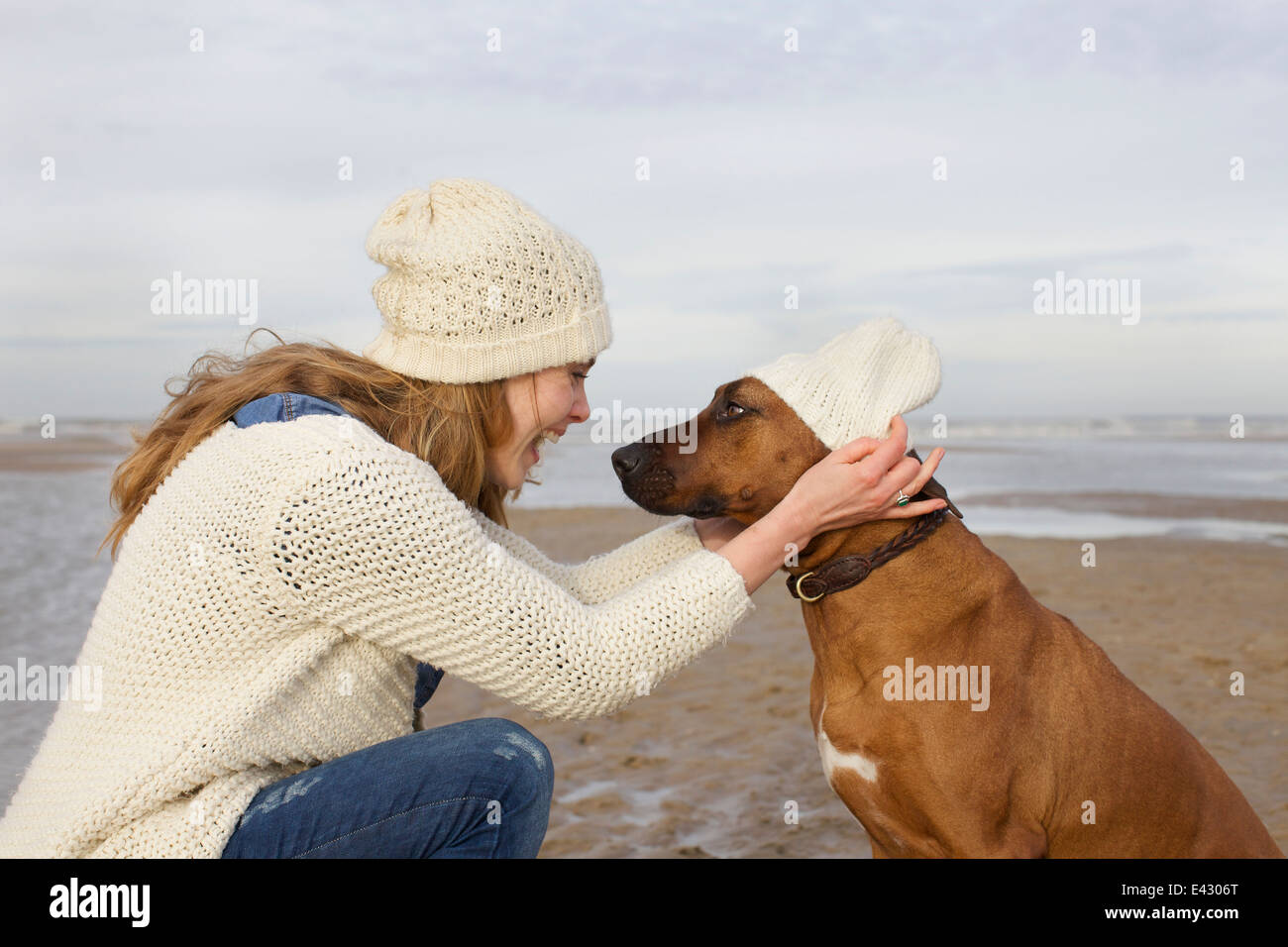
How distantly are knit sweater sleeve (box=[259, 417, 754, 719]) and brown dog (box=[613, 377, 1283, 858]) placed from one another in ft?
1.36

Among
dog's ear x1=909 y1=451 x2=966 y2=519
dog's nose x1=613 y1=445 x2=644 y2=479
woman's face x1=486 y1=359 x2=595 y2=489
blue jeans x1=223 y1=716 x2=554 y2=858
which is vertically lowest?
blue jeans x1=223 y1=716 x2=554 y2=858

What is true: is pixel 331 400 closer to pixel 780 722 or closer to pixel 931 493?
pixel 931 493

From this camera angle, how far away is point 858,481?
8.94ft

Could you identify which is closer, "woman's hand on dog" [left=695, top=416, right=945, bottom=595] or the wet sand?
"woman's hand on dog" [left=695, top=416, right=945, bottom=595]

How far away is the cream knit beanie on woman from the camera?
264cm

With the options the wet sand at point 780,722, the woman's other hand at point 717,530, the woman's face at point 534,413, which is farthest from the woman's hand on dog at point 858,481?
the wet sand at point 780,722

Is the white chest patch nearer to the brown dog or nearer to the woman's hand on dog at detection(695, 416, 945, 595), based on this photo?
the brown dog

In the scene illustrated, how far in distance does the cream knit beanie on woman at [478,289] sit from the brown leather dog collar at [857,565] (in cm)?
84

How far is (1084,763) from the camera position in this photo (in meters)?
2.79

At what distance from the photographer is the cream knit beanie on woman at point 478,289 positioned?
2.64m

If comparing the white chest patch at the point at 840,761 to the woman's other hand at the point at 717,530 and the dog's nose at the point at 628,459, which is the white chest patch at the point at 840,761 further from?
the dog's nose at the point at 628,459

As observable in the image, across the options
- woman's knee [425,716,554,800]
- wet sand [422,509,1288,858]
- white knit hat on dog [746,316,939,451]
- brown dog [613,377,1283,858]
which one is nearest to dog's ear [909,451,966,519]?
brown dog [613,377,1283,858]

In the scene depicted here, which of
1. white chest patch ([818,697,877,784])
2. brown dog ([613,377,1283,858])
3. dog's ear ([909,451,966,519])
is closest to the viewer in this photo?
brown dog ([613,377,1283,858])
